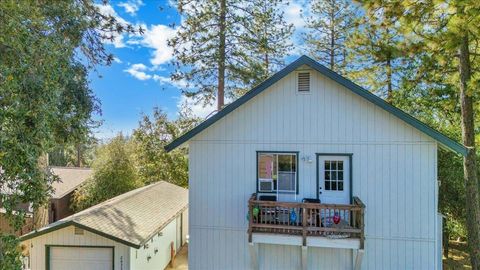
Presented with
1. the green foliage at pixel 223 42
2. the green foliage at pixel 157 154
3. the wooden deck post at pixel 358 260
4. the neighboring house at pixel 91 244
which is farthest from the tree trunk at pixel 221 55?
the wooden deck post at pixel 358 260

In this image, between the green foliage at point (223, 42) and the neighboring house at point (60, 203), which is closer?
the green foliage at point (223, 42)

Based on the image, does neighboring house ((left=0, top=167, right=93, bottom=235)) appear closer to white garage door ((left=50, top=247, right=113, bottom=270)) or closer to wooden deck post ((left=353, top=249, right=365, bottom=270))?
white garage door ((left=50, top=247, right=113, bottom=270))

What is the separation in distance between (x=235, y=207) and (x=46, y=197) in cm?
500

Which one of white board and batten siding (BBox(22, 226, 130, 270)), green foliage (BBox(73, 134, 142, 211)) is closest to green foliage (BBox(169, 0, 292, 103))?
green foliage (BBox(73, 134, 142, 211))

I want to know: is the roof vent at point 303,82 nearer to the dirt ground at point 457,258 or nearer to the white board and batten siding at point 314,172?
the white board and batten siding at point 314,172

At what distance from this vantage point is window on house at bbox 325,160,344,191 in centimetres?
867

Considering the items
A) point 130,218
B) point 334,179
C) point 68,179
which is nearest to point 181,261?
point 130,218

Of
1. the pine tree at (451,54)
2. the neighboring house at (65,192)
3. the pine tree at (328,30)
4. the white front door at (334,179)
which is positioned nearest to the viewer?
the white front door at (334,179)

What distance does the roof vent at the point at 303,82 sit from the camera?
8930mm

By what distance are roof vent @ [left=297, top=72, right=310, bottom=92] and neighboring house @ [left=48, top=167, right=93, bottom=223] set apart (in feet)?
43.4

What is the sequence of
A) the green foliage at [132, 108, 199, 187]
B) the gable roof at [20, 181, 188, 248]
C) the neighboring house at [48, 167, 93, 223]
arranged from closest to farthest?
the gable roof at [20, 181, 188, 248] → the neighboring house at [48, 167, 93, 223] → the green foliage at [132, 108, 199, 187]

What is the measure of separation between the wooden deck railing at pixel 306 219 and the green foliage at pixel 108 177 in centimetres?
1281

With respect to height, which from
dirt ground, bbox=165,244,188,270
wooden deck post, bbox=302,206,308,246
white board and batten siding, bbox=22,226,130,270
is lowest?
dirt ground, bbox=165,244,188,270

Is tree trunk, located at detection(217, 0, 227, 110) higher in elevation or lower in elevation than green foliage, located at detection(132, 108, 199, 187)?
higher
